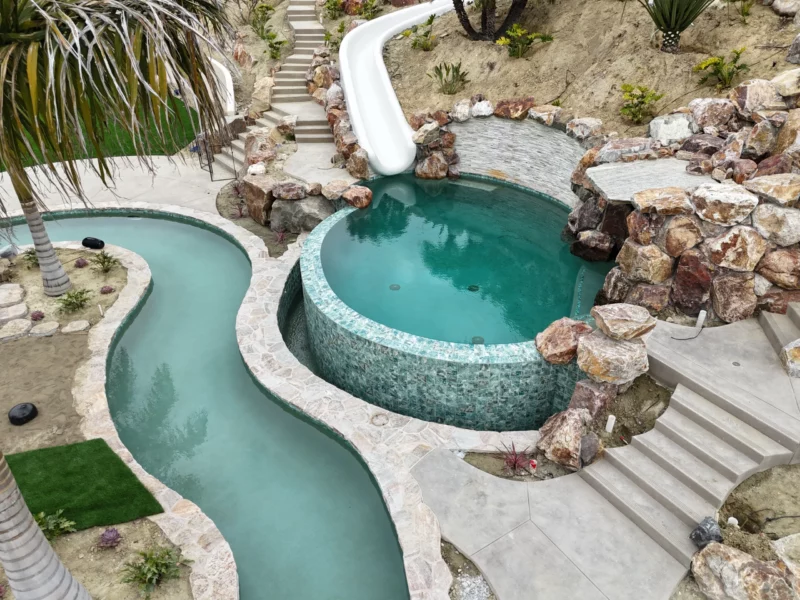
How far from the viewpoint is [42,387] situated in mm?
8688

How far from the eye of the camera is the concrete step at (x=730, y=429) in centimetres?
643

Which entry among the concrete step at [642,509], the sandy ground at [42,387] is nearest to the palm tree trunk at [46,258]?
the sandy ground at [42,387]

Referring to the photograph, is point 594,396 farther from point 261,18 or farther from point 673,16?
point 261,18

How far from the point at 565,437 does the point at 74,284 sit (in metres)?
10.4

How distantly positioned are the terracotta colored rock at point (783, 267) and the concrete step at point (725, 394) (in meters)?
2.06

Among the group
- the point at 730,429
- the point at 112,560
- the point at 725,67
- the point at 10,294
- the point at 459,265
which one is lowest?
the point at 112,560

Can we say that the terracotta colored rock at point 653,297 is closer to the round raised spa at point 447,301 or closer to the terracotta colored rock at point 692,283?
the terracotta colored rock at point 692,283

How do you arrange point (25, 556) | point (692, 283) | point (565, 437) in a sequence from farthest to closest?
point (692, 283)
point (565, 437)
point (25, 556)

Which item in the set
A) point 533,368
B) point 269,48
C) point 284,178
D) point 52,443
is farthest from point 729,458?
point 269,48

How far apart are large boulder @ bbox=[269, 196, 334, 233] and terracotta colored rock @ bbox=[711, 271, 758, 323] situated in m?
8.87

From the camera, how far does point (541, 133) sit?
562 inches

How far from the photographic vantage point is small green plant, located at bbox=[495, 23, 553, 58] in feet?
50.3

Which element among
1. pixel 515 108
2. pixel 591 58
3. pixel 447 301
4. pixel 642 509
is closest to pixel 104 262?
pixel 447 301

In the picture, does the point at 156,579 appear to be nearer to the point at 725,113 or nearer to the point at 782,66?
the point at 725,113
